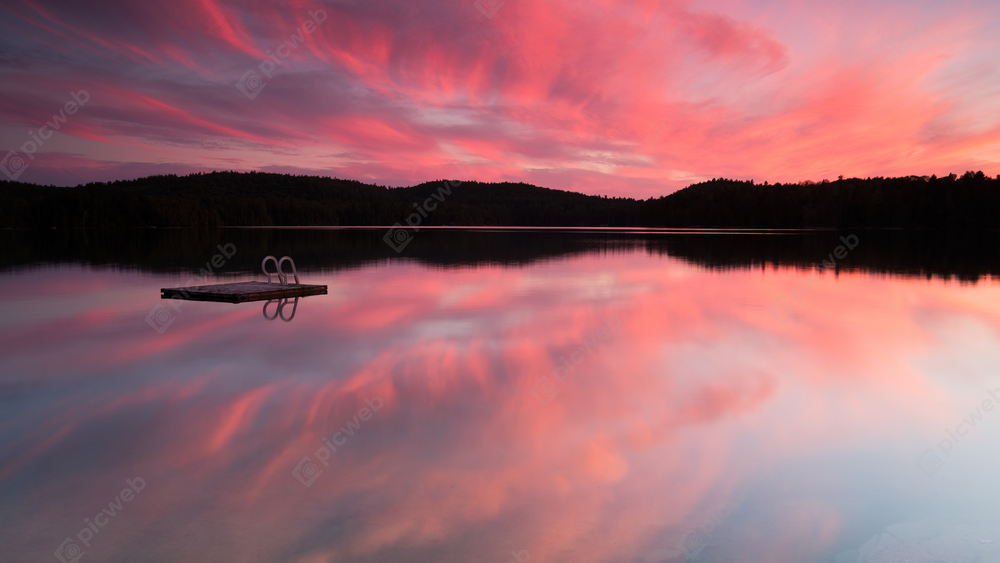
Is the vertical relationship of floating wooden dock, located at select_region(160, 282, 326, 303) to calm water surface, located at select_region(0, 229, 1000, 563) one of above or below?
above

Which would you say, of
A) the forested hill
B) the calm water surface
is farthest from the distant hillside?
the calm water surface

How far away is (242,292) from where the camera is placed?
17.4 metres

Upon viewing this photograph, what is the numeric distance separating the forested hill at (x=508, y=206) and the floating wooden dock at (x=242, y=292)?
111 metres

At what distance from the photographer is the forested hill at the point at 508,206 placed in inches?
4313

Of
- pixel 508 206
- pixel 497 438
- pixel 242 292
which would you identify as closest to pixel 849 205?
pixel 508 206

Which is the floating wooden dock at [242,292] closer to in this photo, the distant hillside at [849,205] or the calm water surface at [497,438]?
the calm water surface at [497,438]

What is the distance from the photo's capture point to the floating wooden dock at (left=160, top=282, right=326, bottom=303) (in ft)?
56.9

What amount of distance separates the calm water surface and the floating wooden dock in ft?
8.88

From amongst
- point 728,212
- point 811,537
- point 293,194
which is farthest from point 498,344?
point 293,194

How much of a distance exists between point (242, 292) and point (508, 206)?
6897 inches

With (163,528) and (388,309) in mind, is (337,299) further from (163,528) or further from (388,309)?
(163,528)

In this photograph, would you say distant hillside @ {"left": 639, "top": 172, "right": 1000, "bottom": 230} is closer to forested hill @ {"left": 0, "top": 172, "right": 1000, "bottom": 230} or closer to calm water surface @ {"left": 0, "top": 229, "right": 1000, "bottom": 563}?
forested hill @ {"left": 0, "top": 172, "right": 1000, "bottom": 230}

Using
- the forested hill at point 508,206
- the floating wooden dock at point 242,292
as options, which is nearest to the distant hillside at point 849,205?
the forested hill at point 508,206

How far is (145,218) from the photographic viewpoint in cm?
11900
